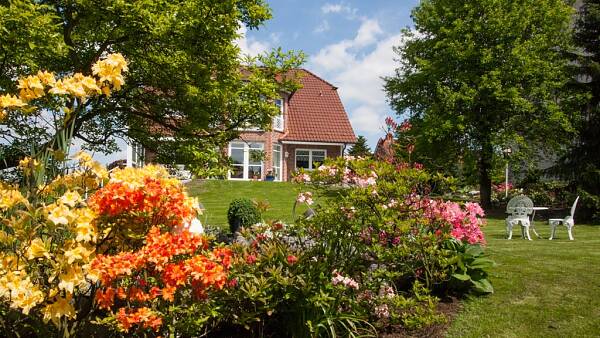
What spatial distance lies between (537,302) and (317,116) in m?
25.5

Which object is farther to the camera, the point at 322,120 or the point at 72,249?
the point at 322,120

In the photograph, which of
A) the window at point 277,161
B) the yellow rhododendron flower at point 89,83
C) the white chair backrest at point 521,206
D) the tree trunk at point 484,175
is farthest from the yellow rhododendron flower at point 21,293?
the window at point 277,161

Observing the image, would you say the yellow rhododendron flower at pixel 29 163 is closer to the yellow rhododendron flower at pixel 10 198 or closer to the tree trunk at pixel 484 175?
the yellow rhododendron flower at pixel 10 198

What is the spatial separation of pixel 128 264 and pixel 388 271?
2.65 metres

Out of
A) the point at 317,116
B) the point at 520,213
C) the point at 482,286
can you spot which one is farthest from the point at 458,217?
the point at 317,116

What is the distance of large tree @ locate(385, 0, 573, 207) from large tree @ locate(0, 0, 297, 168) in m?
12.1

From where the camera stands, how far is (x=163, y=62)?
8305 mm

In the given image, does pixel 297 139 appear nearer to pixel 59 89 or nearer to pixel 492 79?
pixel 492 79

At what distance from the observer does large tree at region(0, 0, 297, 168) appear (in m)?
7.34

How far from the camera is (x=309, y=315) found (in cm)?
403

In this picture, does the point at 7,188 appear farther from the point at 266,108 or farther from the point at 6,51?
the point at 266,108

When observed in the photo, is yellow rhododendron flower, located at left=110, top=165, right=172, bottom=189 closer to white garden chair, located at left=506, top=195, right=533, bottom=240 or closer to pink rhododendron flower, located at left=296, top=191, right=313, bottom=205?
pink rhododendron flower, located at left=296, top=191, right=313, bottom=205

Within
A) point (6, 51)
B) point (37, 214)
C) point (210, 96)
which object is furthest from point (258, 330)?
point (6, 51)

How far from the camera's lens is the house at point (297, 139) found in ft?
91.3
